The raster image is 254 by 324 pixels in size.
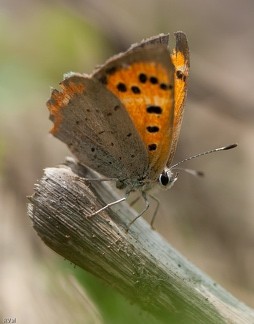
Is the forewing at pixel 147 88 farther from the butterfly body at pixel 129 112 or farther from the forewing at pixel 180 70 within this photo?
the forewing at pixel 180 70

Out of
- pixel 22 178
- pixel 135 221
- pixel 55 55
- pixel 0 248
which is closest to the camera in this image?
pixel 135 221

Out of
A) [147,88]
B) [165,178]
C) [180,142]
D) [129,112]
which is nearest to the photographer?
[147,88]

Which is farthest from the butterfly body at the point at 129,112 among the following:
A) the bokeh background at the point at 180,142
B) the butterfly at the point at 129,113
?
the bokeh background at the point at 180,142

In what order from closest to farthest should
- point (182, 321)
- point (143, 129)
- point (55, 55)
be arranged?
point (182, 321), point (143, 129), point (55, 55)

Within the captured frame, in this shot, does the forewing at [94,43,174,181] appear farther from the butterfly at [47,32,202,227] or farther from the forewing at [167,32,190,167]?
the forewing at [167,32,190,167]

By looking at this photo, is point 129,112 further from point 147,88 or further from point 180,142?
point 180,142

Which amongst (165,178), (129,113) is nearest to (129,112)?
(129,113)

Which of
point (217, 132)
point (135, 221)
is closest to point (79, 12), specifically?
point (217, 132)

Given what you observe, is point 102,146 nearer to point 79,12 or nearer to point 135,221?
point 135,221
